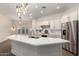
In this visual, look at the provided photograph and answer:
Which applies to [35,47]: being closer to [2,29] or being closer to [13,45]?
[13,45]

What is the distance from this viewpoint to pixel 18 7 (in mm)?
1962

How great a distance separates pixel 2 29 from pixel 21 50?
1.98 ft

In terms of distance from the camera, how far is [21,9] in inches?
76.9

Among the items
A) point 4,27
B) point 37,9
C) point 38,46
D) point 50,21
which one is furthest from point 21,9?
point 38,46

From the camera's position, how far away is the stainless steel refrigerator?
1.96 metres

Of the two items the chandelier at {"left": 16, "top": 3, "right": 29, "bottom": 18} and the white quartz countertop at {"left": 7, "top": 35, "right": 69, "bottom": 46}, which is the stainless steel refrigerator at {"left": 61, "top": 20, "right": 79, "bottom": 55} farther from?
the chandelier at {"left": 16, "top": 3, "right": 29, "bottom": 18}

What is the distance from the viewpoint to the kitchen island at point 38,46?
6.34 ft

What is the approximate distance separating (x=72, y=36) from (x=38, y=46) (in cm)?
78

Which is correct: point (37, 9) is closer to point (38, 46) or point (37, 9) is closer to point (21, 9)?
point (21, 9)

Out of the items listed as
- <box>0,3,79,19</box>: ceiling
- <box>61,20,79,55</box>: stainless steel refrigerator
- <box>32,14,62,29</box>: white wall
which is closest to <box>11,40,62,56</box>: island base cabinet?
<box>61,20,79,55</box>: stainless steel refrigerator

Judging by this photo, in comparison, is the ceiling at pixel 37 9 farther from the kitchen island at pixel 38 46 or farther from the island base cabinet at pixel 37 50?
the island base cabinet at pixel 37 50

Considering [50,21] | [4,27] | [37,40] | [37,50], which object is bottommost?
[37,50]

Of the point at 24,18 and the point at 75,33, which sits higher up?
the point at 24,18

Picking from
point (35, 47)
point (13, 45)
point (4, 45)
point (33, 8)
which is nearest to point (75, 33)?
point (35, 47)
